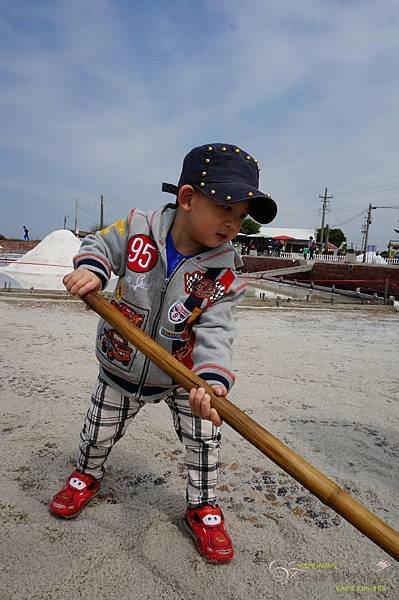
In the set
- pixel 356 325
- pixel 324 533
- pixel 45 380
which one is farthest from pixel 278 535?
pixel 356 325

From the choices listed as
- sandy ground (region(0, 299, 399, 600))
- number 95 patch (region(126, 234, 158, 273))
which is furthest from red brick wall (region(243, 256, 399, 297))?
number 95 patch (region(126, 234, 158, 273))

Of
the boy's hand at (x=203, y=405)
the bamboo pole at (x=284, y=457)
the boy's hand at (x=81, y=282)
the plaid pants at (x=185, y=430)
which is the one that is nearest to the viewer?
the bamboo pole at (x=284, y=457)

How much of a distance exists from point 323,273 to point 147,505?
19.4 metres

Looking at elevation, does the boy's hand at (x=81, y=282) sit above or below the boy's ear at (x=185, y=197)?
below

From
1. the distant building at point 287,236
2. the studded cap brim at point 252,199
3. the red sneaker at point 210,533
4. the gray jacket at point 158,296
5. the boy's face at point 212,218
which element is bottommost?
the red sneaker at point 210,533

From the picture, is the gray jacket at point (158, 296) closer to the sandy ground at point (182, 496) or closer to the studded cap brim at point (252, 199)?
the studded cap brim at point (252, 199)

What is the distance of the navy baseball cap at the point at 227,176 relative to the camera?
139 centimetres

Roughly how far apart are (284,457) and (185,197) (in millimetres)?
873

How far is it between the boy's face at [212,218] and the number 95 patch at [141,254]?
0.52ft

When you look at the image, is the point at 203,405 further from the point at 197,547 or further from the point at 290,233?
the point at 290,233

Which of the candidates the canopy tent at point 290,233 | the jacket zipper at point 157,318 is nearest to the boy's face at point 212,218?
the jacket zipper at point 157,318

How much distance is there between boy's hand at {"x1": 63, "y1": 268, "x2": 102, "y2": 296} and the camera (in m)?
1.36

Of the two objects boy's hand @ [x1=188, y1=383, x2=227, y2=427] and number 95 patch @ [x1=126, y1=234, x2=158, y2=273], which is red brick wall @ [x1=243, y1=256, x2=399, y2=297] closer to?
number 95 patch @ [x1=126, y1=234, x2=158, y2=273]

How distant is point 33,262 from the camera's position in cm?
1363
